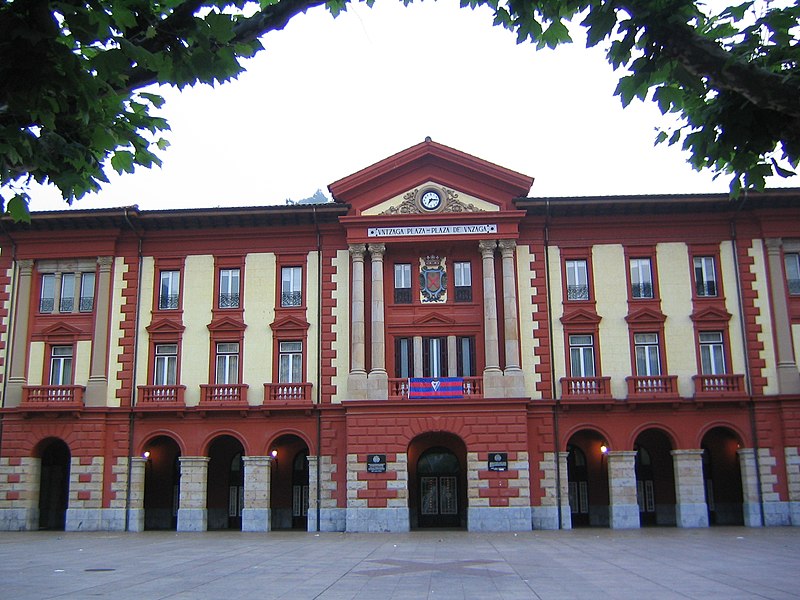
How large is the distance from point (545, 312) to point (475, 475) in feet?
26.7

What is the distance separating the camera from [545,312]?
37781mm

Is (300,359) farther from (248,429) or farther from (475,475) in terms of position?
(475,475)

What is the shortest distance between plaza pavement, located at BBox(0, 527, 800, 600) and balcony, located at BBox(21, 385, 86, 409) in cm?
669

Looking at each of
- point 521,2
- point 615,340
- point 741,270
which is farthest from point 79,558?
point 741,270

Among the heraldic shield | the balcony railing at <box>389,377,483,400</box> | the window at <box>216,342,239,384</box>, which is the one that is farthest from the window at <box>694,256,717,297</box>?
the window at <box>216,342,239,384</box>

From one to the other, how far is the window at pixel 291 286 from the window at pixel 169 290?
16.6 feet

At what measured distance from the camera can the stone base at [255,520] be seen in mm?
36219

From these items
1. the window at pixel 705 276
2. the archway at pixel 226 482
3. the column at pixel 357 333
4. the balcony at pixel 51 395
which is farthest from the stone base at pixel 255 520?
the window at pixel 705 276

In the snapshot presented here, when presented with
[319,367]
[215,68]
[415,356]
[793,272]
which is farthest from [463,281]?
[215,68]

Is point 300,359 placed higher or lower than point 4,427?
higher

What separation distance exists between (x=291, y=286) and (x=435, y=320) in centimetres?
704

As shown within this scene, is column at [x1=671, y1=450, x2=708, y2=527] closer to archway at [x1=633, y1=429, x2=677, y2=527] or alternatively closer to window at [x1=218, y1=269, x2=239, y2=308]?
archway at [x1=633, y1=429, x2=677, y2=527]

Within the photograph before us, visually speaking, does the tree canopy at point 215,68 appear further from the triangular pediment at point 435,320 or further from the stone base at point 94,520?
the stone base at point 94,520

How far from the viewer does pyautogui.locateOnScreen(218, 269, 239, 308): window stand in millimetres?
38906
